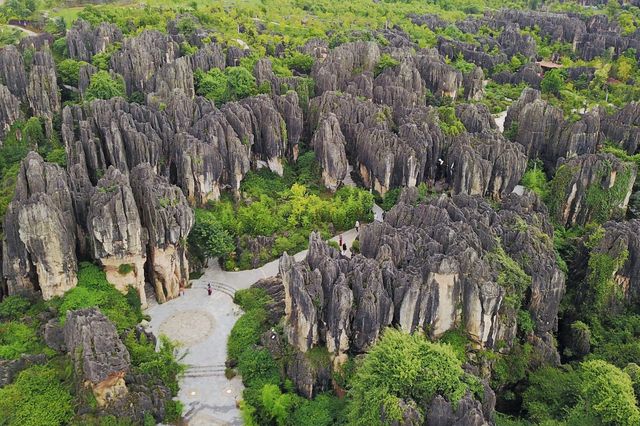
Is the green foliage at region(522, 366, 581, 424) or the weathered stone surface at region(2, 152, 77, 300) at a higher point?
the weathered stone surface at region(2, 152, 77, 300)

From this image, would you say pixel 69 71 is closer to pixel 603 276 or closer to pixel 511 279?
pixel 511 279

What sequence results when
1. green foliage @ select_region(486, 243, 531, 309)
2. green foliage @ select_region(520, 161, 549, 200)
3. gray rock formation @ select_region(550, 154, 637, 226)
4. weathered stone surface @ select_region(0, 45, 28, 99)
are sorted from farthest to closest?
weathered stone surface @ select_region(0, 45, 28, 99), green foliage @ select_region(520, 161, 549, 200), gray rock formation @ select_region(550, 154, 637, 226), green foliage @ select_region(486, 243, 531, 309)

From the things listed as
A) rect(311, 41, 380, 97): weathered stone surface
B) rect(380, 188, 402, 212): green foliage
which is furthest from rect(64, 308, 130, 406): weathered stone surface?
rect(311, 41, 380, 97): weathered stone surface

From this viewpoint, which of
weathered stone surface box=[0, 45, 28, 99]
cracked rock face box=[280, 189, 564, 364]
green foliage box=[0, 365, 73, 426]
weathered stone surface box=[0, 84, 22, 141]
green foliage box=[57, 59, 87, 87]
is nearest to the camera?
green foliage box=[0, 365, 73, 426]

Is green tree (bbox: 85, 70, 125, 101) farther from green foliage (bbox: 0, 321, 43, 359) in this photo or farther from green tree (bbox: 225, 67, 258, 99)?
green foliage (bbox: 0, 321, 43, 359)

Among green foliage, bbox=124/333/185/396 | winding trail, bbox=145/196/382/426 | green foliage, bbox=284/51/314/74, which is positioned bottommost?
winding trail, bbox=145/196/382/426

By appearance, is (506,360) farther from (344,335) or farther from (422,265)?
(344,335)
